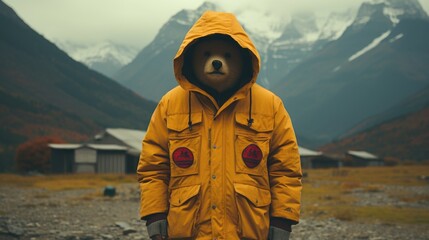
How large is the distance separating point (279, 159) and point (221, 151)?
0.55 meters

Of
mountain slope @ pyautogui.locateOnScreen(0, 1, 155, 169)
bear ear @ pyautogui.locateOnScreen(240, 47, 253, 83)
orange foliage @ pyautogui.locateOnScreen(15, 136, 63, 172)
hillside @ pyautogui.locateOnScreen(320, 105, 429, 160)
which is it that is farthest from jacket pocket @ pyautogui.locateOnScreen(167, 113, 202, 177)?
hillside @ pyautogui.locateOnScreen(320, 105, 429, 160)

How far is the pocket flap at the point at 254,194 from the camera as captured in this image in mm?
4191

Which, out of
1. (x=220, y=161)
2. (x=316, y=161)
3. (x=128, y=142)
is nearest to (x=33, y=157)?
(x=128, y=142)

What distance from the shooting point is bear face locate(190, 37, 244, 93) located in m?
4.57

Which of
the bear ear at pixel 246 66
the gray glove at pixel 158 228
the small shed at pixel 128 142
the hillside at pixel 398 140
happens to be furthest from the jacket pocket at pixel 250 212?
the hillside at pixel 398 140

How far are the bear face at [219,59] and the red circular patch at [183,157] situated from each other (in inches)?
27.9

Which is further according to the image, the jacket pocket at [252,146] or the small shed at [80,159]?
the small shed at [80,159]

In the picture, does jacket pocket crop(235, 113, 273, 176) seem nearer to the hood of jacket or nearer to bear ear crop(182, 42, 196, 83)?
the hood of jacket

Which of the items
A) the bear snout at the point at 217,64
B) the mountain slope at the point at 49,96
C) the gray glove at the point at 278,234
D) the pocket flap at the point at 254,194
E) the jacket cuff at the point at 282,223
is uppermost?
the mountain slope at the point at 49,96

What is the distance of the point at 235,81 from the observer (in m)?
4.73

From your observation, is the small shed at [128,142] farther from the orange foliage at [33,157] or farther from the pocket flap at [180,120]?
the pocket flap at [180,120]

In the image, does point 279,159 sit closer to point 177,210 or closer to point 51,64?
point 177,210

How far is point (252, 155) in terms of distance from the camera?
4336mm

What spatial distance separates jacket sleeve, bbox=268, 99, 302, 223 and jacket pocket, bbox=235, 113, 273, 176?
0.11m
